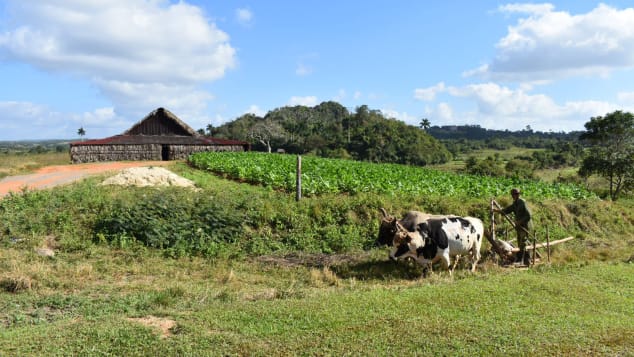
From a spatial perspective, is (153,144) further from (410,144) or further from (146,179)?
(410,144)

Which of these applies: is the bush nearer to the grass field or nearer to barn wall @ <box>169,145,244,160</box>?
the grass field

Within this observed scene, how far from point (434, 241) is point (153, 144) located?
3699 cm

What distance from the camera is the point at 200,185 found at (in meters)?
20.8

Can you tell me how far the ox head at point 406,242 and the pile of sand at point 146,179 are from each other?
1239 cm

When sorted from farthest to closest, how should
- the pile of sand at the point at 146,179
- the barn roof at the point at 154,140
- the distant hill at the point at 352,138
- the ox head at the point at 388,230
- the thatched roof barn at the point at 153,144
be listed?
the distant hill at the point at 352,138 → the barn roof at the point at 154,140 → the thatched roof barn at the point at 153,144 → the pile of sand at the point at 146,179 → the ox head at the point at 388,230

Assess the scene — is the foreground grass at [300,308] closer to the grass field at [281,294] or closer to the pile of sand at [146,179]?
the grass field at [281,294]

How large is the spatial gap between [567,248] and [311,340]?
37.9 feet

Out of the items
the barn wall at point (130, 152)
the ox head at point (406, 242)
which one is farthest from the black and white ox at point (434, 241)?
the barn wall at point (130, 152)

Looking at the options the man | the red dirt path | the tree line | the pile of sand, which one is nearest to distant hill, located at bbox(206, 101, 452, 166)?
the tree line

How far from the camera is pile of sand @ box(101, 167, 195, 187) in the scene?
1911 centimetres

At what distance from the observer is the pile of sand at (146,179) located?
19.1 metres

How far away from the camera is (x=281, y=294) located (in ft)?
27.3

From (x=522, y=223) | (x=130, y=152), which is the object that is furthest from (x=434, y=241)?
(x=130, y=152)

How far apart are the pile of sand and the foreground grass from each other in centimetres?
859
